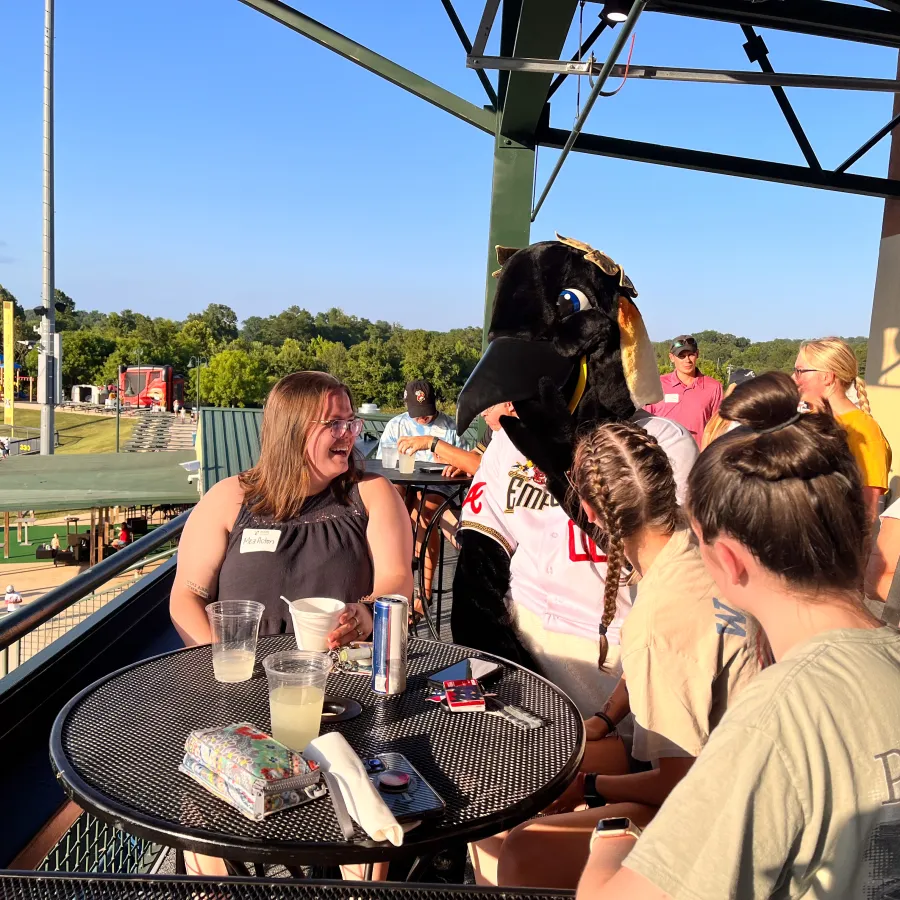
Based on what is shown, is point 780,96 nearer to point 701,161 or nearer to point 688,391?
point 701,161

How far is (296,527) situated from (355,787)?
1.21 m

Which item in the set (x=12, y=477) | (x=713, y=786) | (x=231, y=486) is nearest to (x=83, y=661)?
(x=231, y=486)

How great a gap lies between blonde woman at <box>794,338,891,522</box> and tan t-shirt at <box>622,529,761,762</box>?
2.09 m

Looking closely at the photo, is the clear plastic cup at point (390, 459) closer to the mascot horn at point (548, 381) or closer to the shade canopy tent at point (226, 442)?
the mascot horn at point (548, 381)

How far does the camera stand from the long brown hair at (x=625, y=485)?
177 cm

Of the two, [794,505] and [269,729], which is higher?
[794,505]

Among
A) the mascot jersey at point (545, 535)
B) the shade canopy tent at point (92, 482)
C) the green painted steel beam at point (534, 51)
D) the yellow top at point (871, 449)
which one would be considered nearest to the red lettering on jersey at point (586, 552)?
the mascot jersey at point (545, 535)

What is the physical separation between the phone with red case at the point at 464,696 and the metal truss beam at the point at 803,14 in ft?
13.8

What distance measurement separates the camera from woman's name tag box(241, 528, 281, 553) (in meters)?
2.23

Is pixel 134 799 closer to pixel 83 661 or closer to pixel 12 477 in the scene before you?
pixel 83 661

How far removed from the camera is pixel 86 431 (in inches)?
2571

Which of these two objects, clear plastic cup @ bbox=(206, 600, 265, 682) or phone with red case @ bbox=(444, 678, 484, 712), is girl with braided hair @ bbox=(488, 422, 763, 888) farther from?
clear plastic cup @ bbox=(206, 600, 265, 682)

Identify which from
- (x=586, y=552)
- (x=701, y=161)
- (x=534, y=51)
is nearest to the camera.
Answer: (x=586, y=552)

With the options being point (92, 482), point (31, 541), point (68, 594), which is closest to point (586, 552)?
point (68, 594)
